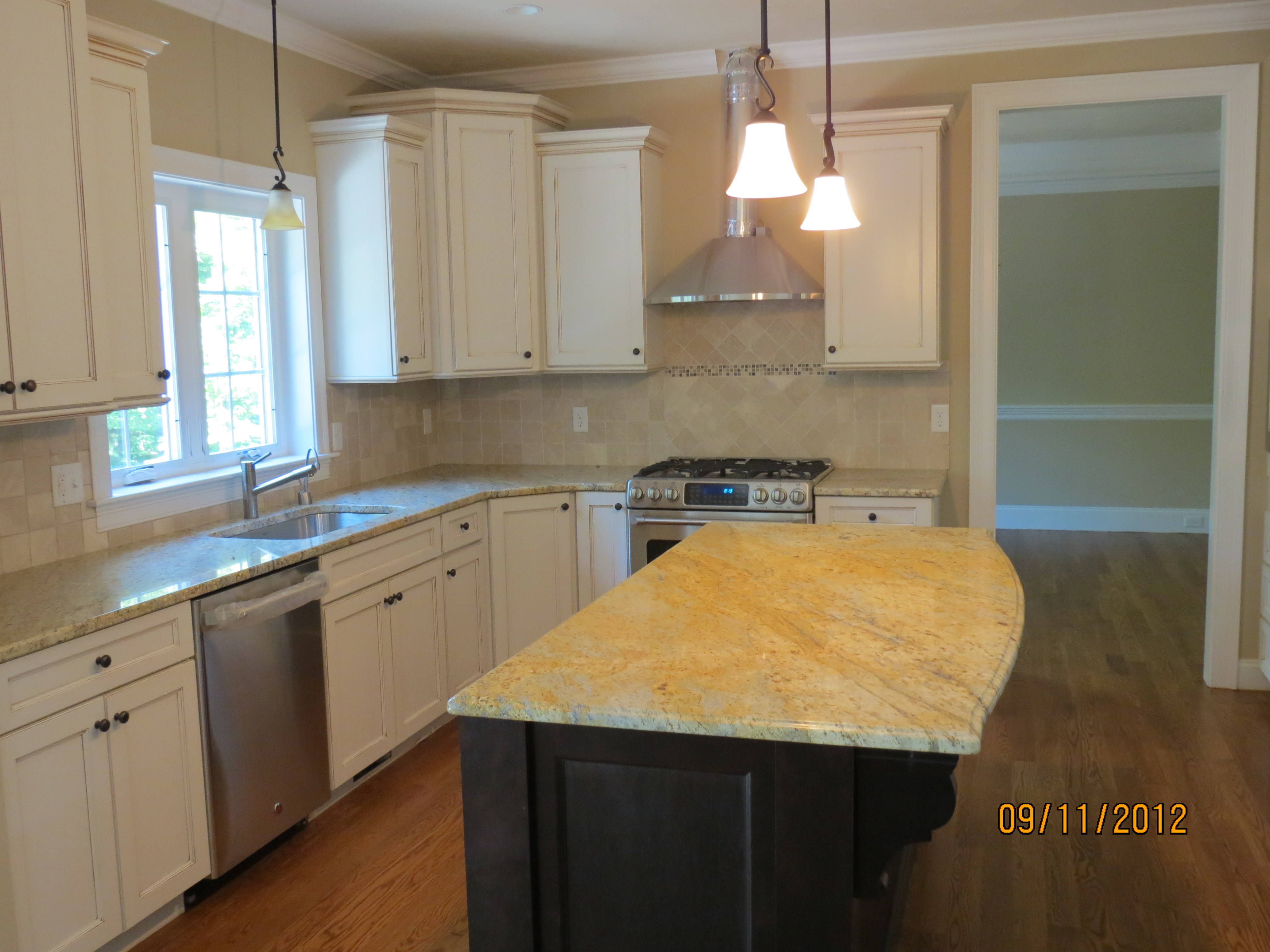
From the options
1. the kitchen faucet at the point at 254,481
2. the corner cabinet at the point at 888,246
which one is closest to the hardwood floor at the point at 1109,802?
the corner cabinet at the point at 888,246

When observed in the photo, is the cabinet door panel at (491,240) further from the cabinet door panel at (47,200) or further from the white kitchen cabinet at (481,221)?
the cabinet door panel at (47,200)

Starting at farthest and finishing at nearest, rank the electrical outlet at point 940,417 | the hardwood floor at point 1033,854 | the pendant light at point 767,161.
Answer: the electrical outlet at point 940,417 < the hardwood floor at point 1033,854 < the pendant light at point 767,161

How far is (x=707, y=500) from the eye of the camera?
417cm

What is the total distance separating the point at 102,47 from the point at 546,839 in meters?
2.27

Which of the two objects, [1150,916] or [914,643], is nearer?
[914,643]

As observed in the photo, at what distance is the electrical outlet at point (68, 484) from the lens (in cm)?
299

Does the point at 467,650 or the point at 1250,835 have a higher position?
the point at 467,650

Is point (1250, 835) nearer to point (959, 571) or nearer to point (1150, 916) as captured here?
point (1150, 916)

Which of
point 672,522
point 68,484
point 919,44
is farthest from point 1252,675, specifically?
point 68,484

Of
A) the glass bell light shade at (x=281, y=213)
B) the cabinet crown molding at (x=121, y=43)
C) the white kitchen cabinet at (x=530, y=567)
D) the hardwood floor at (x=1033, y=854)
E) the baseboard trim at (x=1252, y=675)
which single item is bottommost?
the hardwood floor at (x=1033, y=854)

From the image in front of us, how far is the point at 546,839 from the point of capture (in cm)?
180

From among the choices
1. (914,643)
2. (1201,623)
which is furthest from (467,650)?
(1201,623)

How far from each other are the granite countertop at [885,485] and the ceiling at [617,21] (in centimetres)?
172
